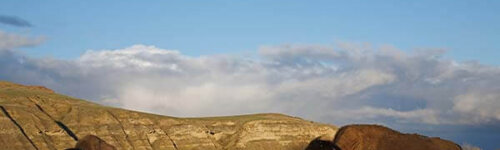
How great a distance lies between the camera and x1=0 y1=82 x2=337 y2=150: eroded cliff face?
14662 cm

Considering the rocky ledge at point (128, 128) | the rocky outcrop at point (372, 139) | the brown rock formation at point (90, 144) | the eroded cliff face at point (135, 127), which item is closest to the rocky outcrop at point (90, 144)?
the brown rock formation at point (90, 144)

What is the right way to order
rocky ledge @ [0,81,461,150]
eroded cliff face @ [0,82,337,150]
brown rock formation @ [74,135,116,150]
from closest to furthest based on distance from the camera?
brown rock formation @ [74,135,116,150] < rocky ledge @ [0,81,461,150] < eroded cliff face @ [0,82,337,150]

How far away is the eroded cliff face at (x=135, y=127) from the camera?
146625 mm

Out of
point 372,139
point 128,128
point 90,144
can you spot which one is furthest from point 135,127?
point 372,139

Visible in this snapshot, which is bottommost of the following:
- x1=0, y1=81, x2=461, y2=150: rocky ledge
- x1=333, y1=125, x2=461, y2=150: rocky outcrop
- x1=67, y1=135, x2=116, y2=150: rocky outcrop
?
x1=333, y1=125, x2=461, y2=150: rocky outcrop

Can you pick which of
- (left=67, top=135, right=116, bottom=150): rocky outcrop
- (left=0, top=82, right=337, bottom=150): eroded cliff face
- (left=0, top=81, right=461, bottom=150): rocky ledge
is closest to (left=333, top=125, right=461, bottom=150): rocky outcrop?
(left=67, top=135, right=116, bottom=150): rocky outcrop

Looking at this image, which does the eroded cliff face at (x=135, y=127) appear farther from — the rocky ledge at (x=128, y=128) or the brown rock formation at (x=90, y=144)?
the brown rock formation at (x=90, y=144)

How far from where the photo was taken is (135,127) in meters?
161

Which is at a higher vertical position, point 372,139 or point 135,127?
point 135,127

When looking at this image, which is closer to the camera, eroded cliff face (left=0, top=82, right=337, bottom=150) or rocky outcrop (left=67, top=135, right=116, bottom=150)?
rocky outcrop (left=67, top=135, right=116, bottom=150)

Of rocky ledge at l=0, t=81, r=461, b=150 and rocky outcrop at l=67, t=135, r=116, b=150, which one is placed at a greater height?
rocky ledge at l=0, t=81, r=461, b=150

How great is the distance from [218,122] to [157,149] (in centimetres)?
2200

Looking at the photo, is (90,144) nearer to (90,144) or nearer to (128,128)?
(90,144)

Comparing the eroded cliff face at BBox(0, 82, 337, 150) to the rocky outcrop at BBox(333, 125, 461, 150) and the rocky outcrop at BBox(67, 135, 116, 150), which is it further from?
the rocky outcrop at BBox(333, 125, 461, 150)
